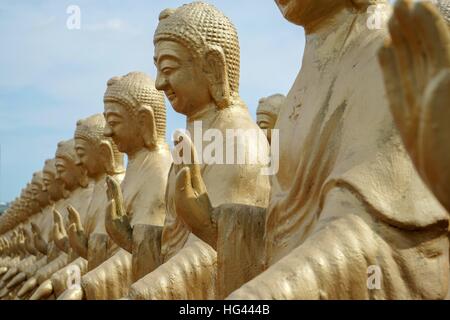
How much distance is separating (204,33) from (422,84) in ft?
12.6

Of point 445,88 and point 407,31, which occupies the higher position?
point 407,31

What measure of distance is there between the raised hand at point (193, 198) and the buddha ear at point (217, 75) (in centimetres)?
140

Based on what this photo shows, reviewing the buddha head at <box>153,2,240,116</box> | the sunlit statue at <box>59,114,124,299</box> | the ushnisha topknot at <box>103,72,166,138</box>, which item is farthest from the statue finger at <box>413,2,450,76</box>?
the ushnisha topknot at <box>103,72,166,138</box>

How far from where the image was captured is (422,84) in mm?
2166

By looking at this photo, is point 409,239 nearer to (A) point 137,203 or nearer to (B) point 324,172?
(B) point 324,172

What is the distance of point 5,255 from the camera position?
17.8m

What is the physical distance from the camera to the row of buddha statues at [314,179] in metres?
2.20

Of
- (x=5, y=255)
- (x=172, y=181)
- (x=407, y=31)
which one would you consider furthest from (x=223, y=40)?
(x=5, y=255)

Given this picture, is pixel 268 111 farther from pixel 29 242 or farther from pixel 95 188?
pixel 29 242

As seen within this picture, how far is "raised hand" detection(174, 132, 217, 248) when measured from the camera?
4250 millimetres

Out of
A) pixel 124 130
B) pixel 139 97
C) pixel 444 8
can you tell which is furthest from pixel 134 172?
pixel 444 8

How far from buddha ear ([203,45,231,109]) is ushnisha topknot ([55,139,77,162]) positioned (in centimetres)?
594

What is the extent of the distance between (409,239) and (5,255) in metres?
15.7

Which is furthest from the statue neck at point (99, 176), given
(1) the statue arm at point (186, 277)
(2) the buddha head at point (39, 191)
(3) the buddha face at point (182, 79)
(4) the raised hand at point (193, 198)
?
(4) the raised hand at point (193, 198)
